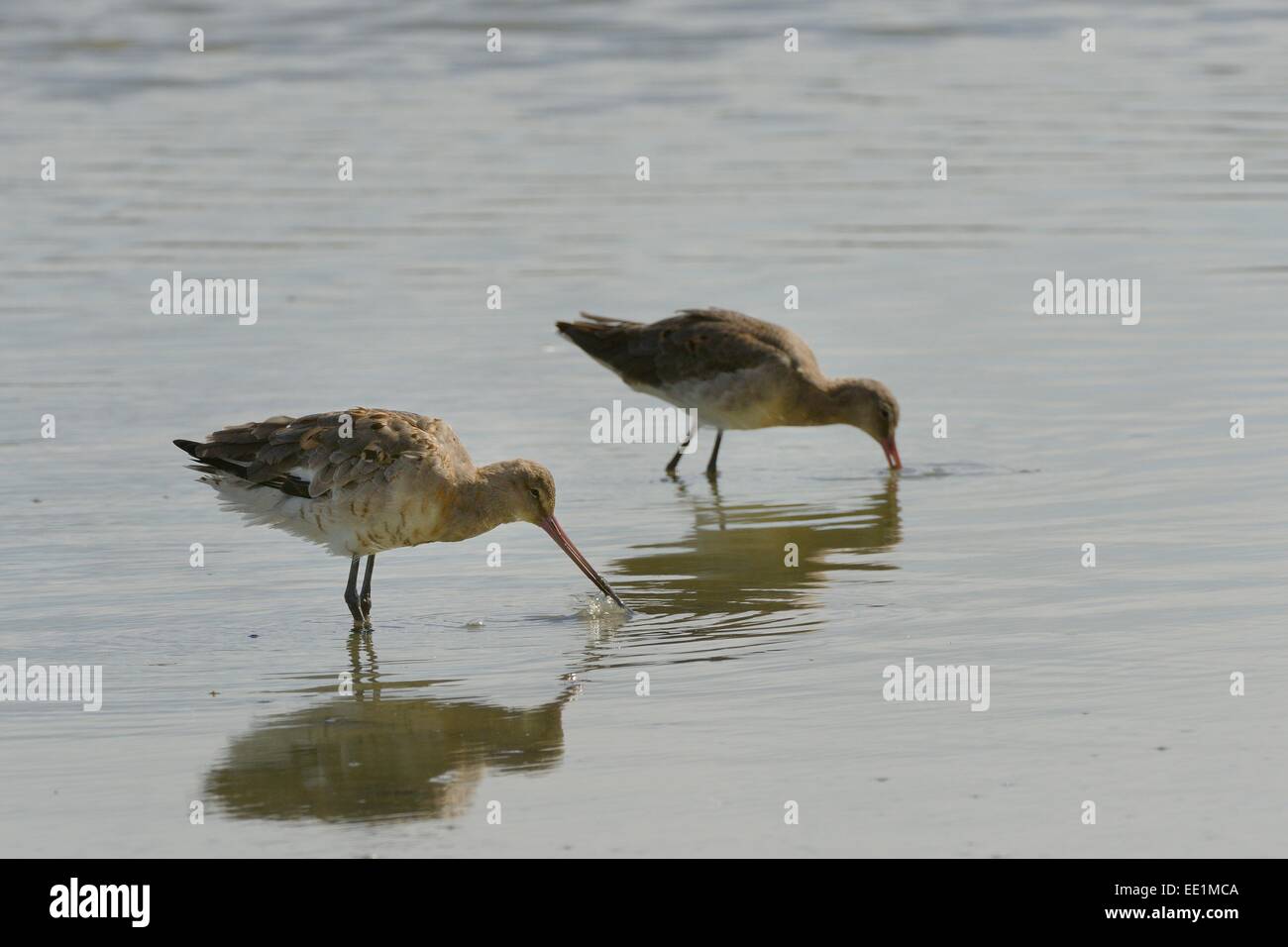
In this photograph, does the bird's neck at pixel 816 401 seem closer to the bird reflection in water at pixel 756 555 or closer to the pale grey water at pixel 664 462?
the pale grey water at pixel 664 462

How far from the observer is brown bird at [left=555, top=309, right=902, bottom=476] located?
11.3 m

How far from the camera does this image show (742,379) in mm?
11375

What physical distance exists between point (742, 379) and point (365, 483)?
12.6ft

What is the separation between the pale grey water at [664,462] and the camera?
6.10 meters

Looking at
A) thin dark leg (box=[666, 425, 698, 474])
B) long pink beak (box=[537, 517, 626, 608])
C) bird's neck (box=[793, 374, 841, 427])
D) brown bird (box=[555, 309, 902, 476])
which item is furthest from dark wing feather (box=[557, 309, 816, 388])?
long pink beak (box=[537, 517, 626, 608])

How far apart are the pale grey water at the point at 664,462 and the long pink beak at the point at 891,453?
Result: 3.9 inches

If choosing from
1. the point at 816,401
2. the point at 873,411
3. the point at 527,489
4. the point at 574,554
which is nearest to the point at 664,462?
the point at 816,401

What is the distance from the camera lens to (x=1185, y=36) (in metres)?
26.4

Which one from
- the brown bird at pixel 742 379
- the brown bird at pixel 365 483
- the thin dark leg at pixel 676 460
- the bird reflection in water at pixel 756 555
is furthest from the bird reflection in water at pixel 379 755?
the brown bird at pixel 742 379

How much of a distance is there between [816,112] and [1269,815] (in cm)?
1656

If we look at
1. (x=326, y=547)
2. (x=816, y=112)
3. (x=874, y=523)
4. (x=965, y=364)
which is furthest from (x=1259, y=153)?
(x=326, y=547)

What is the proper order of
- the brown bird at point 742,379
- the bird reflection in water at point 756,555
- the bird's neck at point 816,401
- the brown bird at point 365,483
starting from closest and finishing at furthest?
the brown bird at point 365,483 → the bird reflection in water at point 756,555 → the brown bird at point 742,379 → the bird's neck at point 816,401

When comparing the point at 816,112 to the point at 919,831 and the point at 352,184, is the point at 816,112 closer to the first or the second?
the point at 352,184

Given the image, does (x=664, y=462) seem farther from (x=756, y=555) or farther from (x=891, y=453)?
(x=756, y=555)
